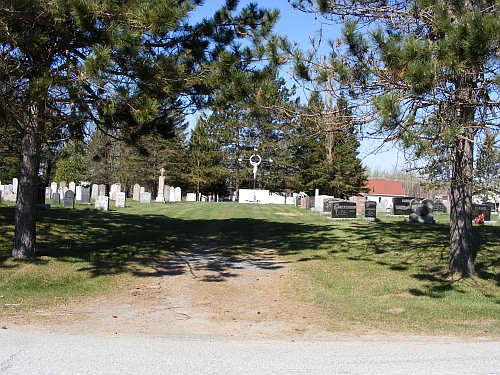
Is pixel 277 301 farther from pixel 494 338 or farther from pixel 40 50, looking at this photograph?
pixel 40 50

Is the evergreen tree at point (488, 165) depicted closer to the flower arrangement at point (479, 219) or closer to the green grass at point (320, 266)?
the green grass at point (320, 266)

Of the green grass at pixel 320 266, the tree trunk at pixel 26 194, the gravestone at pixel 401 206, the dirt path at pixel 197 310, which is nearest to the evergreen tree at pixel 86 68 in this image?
the tree trunk at pixel 26 194

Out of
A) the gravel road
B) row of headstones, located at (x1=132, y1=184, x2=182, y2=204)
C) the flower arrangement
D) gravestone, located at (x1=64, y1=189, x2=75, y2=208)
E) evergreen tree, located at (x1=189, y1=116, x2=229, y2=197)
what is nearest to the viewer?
the gravel road

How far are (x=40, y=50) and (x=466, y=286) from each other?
8946 mm

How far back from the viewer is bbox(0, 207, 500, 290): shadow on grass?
11.1m

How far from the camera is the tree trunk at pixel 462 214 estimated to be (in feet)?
32.0

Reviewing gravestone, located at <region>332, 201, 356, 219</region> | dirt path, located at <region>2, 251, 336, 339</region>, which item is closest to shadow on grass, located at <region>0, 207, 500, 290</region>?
dirt path, located at <region>2, 251, 336, 339</region>

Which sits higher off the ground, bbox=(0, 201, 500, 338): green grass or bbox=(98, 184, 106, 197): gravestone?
bbox=(98, 184, 106, 197): gravestone

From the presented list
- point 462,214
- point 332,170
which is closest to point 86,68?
point 462,214

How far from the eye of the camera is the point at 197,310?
312 inches

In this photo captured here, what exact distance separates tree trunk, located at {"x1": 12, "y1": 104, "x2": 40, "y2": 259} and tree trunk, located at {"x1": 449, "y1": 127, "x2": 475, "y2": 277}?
8226mm

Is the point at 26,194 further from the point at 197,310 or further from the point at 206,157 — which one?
the point at 206,157

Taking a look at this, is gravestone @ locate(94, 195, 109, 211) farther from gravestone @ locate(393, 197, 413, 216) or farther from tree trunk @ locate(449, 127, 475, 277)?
tree trunk @ locate(449, 127, 475, 277)

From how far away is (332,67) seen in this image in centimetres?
906
